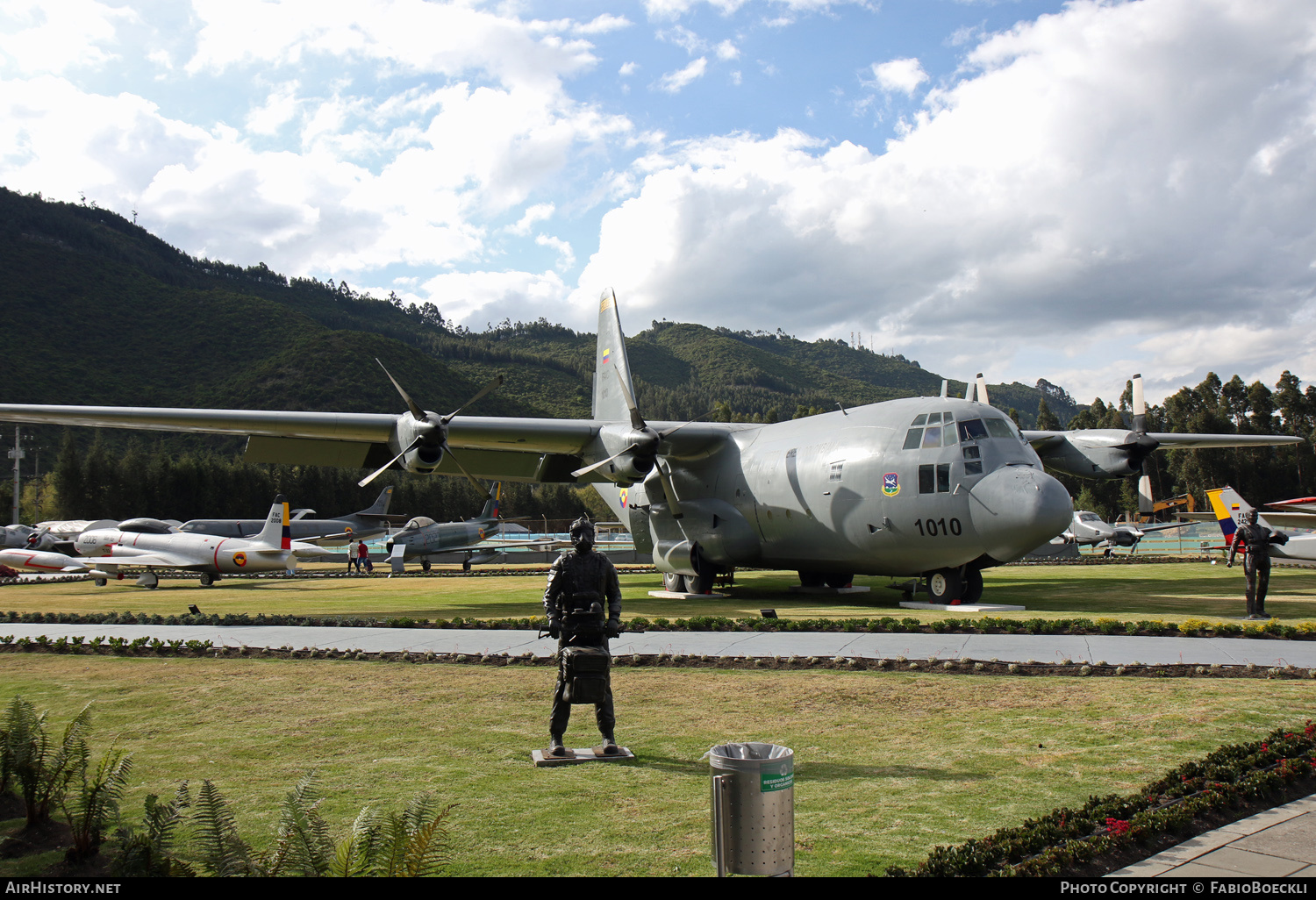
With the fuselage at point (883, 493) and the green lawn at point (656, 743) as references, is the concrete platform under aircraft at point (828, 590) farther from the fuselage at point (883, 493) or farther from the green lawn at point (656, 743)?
the green lawn at point (656, 743)

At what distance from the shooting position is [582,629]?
6496 mm

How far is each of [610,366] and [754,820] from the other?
23.2 m

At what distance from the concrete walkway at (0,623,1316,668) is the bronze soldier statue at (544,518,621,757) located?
15.5ft

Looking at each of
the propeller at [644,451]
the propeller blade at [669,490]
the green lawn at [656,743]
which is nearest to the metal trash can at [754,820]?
the green lawn at [656,743]

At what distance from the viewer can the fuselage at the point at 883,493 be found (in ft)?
49.8

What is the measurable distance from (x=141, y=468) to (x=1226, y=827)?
84.3m

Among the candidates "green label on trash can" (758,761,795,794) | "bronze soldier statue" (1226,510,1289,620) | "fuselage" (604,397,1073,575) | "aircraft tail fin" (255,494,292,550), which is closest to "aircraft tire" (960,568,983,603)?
"fuselage" (604,397,1073,575)

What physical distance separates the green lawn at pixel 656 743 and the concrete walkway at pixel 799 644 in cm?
114

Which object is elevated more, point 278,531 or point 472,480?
point 472,480

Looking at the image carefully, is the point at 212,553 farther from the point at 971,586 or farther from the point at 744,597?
the point at 971,586

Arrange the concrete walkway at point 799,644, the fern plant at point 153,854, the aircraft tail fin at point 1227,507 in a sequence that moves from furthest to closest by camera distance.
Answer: the aircraft tail fin at point 1227,507, the concrete walkway at point 799,644, the fern plant at point 153,854

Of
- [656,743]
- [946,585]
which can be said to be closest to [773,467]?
[946,585]
